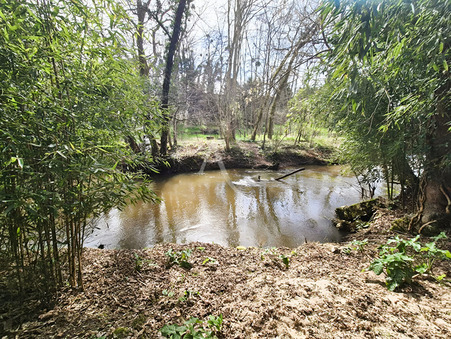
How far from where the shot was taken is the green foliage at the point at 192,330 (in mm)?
1229

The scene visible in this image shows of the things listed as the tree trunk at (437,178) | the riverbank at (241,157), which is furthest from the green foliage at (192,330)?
the riverbank at (241,157)

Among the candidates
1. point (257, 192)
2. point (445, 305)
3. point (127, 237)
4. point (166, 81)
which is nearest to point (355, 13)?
point (445, 305)

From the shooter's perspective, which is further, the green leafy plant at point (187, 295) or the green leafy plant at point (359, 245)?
the green leafy plant at point (359, 245)

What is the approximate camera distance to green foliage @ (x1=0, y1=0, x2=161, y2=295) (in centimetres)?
118

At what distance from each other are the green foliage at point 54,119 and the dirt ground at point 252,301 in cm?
35

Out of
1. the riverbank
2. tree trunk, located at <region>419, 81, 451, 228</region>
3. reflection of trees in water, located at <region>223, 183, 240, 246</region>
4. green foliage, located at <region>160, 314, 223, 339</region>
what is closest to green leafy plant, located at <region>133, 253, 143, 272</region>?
green foliage, located at <region>160, 314, 223, 339</region>

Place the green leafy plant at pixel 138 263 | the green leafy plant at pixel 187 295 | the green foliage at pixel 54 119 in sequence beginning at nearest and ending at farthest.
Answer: the green foliage at pixel 54 119
the green leafy plant at pixel 187 295
the green leafy plant at pixel 138 263

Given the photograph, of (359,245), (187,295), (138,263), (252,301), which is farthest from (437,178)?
(138,263)

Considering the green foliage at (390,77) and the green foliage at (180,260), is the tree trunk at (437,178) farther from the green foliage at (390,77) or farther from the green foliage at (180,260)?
the green foliage at (180,260)

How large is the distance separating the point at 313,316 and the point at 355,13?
2.06 meters

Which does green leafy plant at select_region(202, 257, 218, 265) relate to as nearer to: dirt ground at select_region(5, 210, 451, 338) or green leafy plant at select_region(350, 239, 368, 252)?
dirt ground at select_region(5, 210, 451, 338)

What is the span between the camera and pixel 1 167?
123 cm

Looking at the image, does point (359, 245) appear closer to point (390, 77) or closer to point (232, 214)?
point (390, 77)

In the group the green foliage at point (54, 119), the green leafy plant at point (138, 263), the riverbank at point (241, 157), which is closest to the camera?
the green foliage at point (54, 119)
